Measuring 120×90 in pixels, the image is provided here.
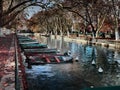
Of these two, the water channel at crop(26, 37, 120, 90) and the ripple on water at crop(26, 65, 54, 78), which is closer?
the water channel at crop(26, 37, 120, 90)

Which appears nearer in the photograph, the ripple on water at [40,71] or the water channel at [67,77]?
the water channel at [67,77]

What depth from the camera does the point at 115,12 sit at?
51.6m

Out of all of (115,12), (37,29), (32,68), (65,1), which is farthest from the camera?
(37,29)

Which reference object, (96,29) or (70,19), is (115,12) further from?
(70,19)

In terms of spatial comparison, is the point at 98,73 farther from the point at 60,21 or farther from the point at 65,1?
the point at 60,21

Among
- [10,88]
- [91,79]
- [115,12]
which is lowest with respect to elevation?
[91,79]

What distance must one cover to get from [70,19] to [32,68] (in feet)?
185

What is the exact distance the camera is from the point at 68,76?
2117 centimetres

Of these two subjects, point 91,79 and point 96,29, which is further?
point 96,29

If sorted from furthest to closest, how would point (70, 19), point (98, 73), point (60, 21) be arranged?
point (60, 21), point (70, 19), point (98, 73)

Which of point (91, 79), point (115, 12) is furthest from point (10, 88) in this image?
point (115, 12)

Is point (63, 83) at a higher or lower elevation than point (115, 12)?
lower

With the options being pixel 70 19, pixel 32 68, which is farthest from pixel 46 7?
pixel 70 19

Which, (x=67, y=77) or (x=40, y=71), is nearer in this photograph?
(x=67, y=77)
